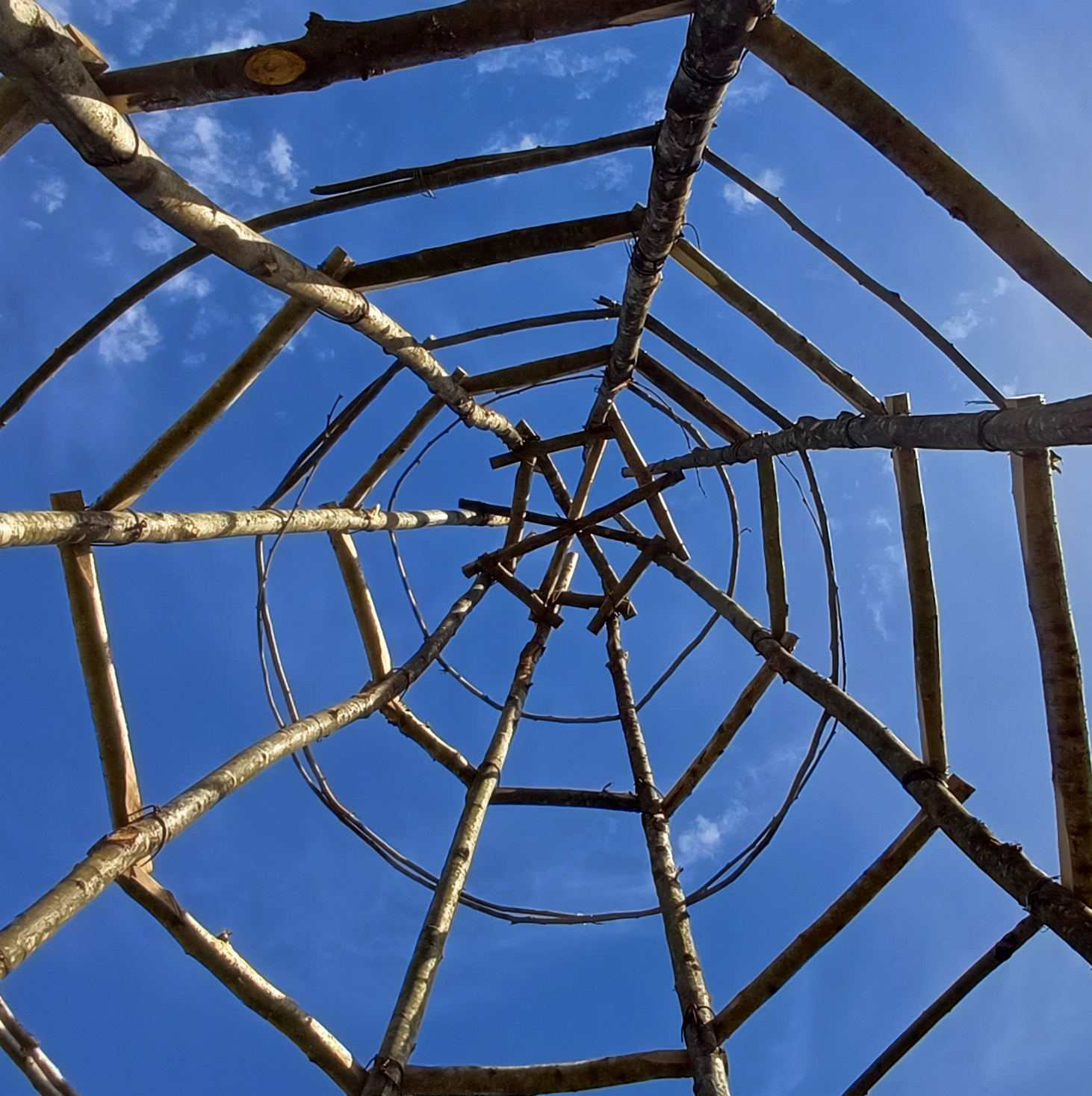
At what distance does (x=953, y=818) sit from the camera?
5.15 metres

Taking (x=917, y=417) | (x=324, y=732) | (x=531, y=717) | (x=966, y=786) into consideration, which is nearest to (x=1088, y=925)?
(x=966, y=786)

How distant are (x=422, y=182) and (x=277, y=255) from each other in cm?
141

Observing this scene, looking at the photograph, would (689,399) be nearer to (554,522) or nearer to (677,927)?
(554,522)

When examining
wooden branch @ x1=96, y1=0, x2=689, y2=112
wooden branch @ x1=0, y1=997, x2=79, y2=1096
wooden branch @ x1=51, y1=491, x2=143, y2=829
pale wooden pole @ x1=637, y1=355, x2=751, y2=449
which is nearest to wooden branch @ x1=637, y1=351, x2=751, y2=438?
pale wooden pole @ x1=637, y1=355, x2=751, y2=449

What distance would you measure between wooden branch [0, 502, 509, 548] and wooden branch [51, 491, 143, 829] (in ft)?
0.86

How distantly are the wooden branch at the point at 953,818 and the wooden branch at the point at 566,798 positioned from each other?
271 cm

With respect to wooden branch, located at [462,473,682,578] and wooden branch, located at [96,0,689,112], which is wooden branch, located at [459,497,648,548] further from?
wooden branch, located at [96,0,689,112]

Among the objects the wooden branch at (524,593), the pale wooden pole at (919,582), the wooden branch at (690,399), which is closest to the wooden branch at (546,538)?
the wooden branch at (524,593)

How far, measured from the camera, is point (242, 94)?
4.22 m

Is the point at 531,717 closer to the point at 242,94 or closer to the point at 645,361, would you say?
the point at 645,361

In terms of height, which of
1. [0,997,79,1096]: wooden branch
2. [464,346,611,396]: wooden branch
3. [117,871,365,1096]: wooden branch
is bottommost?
[0,997,79,1096]: wooden branch

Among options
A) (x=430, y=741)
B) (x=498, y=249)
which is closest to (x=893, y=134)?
(x=498, y=249)

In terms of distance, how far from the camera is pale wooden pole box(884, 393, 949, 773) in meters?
6.20

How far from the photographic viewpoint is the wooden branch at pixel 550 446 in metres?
11.8
